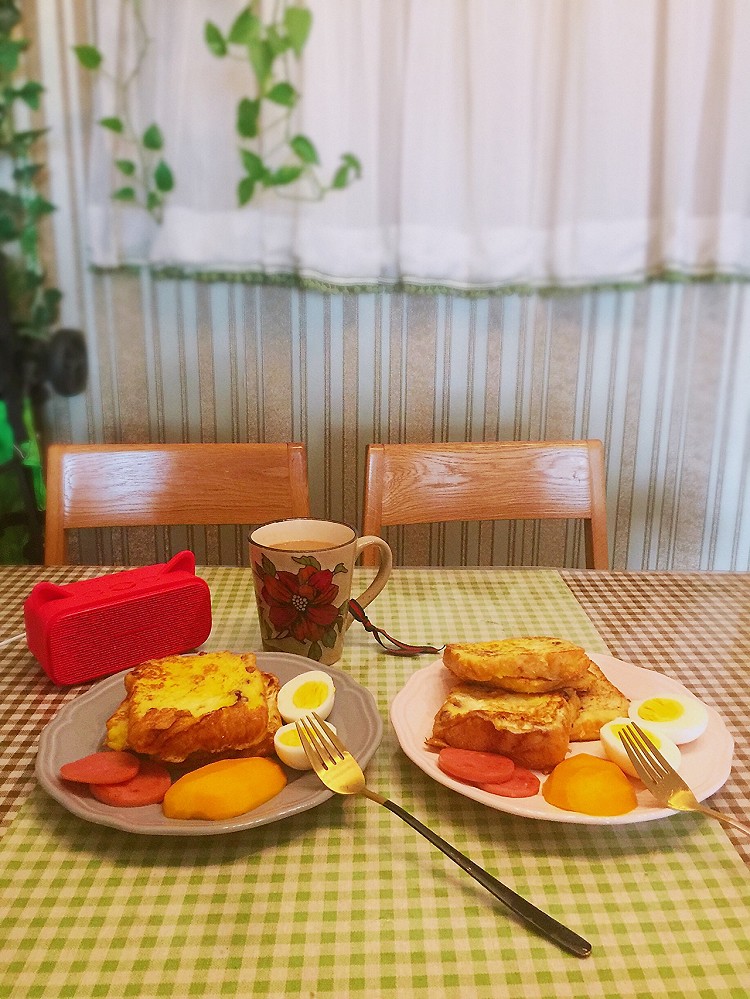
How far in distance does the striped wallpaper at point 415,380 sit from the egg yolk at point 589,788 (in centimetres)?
133

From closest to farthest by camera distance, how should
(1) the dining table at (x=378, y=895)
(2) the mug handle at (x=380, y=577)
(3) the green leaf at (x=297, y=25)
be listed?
(1) the dining table at (x=378, y=895)
(2) the mug handle at (x=380, y=577)
(3) the green leaf at (x=297, y=25)

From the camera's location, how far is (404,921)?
1.56 ft

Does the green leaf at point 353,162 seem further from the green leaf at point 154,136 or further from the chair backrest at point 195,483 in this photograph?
the chair backrest at point 195,483

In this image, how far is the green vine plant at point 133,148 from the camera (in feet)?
5.38

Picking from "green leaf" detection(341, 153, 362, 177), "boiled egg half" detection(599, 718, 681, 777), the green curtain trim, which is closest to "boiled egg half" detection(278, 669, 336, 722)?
"boiled egg half" detection(599, 718, 681, 777)

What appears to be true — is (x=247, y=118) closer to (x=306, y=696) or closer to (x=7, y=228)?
(x=7, y=228)

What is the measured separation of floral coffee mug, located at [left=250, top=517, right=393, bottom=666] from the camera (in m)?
0.75

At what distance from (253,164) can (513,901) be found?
5.05 ft

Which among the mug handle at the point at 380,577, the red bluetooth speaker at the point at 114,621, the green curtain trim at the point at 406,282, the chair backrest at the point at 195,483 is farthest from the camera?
the green curtain trim at the point at 406,282

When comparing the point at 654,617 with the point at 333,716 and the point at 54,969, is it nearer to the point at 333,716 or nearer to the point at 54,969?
the point at 333,716

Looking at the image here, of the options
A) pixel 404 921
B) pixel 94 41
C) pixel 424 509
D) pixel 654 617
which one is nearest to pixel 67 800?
pixel 404 921

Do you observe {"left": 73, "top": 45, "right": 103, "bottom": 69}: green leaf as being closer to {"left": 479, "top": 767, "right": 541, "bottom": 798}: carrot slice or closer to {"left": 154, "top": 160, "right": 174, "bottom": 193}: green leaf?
{"left": 154, "top": 160, "right": 174, "bottom": 193}: green leaf

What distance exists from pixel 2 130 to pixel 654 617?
5.32 ft

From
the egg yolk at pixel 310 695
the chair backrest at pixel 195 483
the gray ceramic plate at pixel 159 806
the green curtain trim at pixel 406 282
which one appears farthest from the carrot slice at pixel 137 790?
the green curtain trim at pixel 406 282
